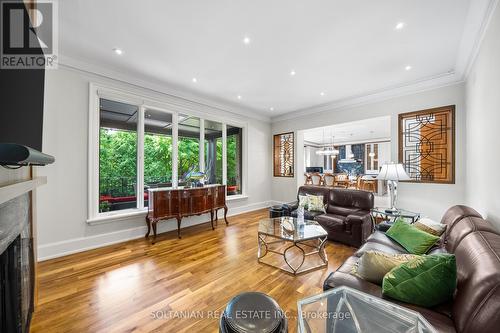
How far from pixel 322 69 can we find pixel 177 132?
9.89 feet

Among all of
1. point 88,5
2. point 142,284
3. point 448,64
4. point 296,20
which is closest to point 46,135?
point 88,5

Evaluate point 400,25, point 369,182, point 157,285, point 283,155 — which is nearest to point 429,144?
point 400,25

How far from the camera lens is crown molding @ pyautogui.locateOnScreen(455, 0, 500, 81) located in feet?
6.49

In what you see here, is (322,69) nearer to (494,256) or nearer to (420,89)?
(420,89)

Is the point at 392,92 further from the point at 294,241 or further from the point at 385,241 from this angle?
the point at 294,241

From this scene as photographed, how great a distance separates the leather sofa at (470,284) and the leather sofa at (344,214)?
1.43m

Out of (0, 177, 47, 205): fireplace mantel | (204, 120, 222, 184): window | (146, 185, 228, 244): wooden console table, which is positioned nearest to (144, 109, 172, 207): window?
(146, 185, 228, 244): wooden console table

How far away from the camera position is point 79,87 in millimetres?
3104

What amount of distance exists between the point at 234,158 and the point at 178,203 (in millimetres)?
2268

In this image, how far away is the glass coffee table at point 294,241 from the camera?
2.52 m

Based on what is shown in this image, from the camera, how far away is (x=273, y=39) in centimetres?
256

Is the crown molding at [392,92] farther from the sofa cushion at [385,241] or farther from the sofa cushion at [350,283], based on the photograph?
the sofa cushion at [350,283]

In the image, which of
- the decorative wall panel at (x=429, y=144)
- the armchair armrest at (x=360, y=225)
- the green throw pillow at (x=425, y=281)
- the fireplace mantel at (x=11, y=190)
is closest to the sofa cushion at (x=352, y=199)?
the armchair armrest at (x=360, y=225)

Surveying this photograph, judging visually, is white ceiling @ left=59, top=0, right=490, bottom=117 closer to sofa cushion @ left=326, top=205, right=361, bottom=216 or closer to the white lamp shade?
the white lamp shade
